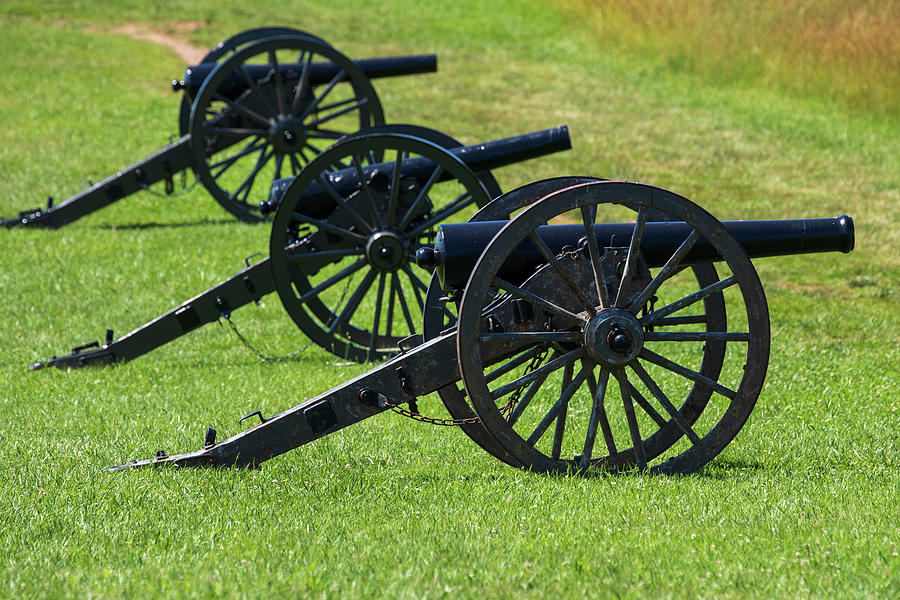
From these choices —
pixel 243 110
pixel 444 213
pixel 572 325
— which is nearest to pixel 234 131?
pixel 243 110

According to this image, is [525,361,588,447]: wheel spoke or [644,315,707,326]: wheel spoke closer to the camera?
[525,361,588,447]: wheel spoke

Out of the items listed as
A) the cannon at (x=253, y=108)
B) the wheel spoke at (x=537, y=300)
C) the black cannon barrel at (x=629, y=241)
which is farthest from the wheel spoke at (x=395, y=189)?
the cannon at (x=253, y=108)

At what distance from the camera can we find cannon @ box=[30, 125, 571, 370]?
844cm

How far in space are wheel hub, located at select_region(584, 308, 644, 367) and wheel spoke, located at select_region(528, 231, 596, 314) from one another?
0.08 meters

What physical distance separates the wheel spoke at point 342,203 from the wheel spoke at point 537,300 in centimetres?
284

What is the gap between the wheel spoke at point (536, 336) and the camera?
226 inches

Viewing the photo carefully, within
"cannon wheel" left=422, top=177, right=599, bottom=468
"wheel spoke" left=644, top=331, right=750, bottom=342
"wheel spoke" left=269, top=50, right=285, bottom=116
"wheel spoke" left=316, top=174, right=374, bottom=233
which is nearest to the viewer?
"wheel spoke" left=644, top=331, right=750, bottom=342

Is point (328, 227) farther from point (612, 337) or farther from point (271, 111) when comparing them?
point (271, 111)

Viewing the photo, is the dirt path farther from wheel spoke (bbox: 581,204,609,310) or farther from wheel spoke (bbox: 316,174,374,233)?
wheel spoke (bbox: 581,204,609,310)

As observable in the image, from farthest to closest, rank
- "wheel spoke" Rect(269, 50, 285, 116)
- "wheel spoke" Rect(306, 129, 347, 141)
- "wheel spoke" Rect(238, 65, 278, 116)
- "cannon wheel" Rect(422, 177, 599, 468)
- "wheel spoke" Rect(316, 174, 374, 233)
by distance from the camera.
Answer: "wheel spoke" Rect(306, 129, 347, 141) < "wheel spoke" Rect(238, 65, 278, 116) < "wheel spoke" Rect(269, 50, 285, 116) < "wheel spoke" Rect(316, 174, 374, 233) < "cannon wheel" Rect(422, 177, 599, 468)

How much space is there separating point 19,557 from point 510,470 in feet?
8.00

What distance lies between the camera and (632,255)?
18.9 ft

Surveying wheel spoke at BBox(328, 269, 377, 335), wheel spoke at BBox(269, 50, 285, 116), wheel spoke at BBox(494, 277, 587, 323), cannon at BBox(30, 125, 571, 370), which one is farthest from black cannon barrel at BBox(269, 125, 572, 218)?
wheel spoke at BBox(269, 50, 285, 116)

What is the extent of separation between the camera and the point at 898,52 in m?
18.5
